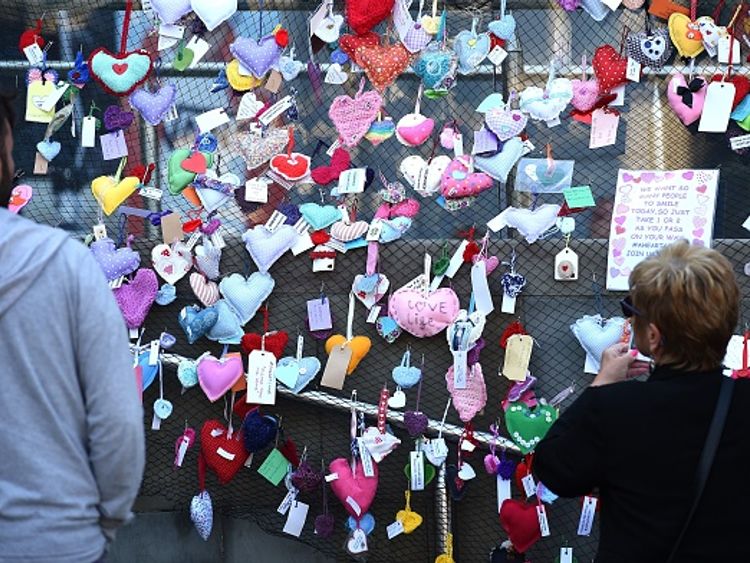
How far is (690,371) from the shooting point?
2275mm

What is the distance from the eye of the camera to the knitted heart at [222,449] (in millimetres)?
4047

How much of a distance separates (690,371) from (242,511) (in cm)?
231

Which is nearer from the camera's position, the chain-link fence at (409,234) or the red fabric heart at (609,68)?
the red fabric heart at (609,68)

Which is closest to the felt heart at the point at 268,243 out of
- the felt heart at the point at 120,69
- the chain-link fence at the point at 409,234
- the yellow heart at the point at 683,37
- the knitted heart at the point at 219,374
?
the chain-link fence at the point at 409,234

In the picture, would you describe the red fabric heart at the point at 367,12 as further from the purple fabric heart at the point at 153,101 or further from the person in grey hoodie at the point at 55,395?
the person in grey hoodie at the point at 55,395

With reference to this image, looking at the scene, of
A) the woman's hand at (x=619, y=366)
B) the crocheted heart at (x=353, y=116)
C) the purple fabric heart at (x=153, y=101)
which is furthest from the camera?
the purple fabric heart at (x=153, y=101)

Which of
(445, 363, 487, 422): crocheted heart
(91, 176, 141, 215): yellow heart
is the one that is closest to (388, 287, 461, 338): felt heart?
(445, 363, 487, 422): crocheted heart

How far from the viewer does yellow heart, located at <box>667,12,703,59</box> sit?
150 inches

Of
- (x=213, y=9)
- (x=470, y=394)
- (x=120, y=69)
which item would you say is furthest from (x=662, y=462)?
(x=120, y=69)

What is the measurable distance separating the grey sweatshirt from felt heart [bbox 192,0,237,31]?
220 centimetres

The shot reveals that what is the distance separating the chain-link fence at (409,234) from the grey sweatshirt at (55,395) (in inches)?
81.8

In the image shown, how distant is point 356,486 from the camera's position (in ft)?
13.0

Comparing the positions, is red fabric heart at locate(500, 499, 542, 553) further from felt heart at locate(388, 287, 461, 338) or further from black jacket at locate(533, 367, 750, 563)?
black jacket at locate(533, 367, 750, 563)

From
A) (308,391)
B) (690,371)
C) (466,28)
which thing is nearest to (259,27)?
(466,28)
